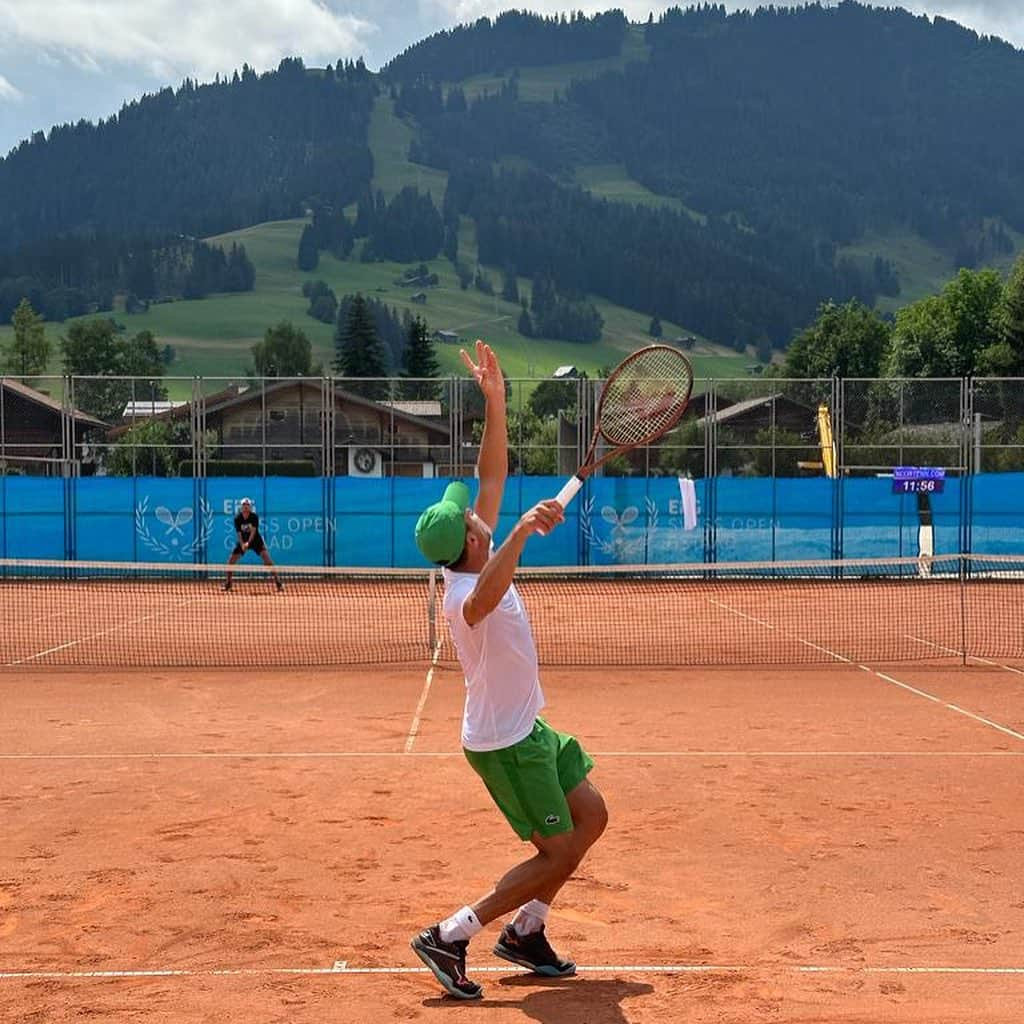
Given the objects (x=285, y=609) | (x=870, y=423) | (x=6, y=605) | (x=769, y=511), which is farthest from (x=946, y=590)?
(x=6, y=605)

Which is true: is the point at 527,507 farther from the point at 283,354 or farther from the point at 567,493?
the point at 283,354

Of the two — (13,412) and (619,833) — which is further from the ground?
Result: (13,412)

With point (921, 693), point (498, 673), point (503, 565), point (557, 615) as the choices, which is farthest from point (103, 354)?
point (503, 565)

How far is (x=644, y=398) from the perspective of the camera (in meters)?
7.42

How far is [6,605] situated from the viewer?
998 inches

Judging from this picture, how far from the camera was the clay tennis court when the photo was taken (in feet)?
18.6

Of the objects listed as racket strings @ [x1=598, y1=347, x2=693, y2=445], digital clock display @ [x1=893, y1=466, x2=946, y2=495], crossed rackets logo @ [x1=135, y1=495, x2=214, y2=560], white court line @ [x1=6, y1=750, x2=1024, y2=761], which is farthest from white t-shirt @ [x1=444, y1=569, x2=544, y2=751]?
digital clock display @ [x1=893, y1=466, x2=946, y2=495]

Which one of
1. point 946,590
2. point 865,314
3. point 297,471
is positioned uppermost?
point 865,314

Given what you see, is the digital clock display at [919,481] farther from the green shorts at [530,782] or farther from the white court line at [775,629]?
the green shorts at [530,782]

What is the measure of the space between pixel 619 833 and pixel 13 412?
3484 centimetres

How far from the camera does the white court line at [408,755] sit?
10773 millimetres

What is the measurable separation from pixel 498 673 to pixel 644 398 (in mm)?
2238

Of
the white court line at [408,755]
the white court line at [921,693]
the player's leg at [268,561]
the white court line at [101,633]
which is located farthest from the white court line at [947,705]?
the player's leg at [268,561]

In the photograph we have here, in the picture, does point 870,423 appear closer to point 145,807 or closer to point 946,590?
point 946,590
